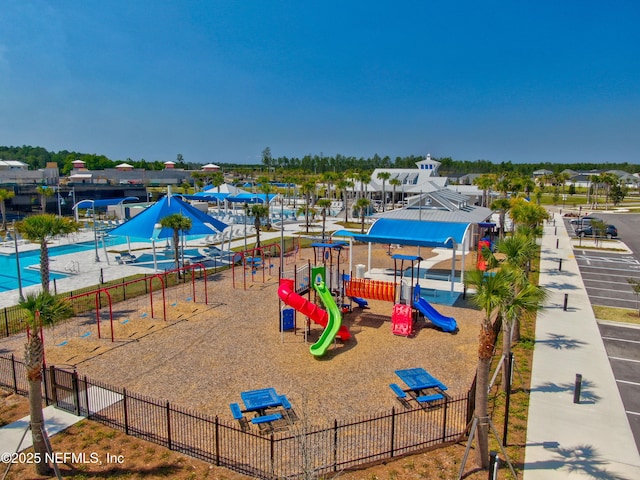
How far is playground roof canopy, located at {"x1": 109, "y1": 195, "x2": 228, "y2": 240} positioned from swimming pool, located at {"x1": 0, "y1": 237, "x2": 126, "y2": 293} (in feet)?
16.6

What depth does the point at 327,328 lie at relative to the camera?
673 inches

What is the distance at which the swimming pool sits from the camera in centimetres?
2859

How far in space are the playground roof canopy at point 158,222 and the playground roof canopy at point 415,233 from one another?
436 inches

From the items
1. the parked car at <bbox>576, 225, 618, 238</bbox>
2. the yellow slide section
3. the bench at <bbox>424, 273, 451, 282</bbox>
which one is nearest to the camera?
the yellow slide section

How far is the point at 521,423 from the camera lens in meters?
12.0

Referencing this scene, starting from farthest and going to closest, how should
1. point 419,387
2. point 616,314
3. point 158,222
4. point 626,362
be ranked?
point 158,222 < point 616,314 < point 626,362 < point 419,387

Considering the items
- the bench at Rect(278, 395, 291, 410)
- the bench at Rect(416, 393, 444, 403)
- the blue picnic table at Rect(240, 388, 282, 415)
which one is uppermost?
the blue picnic table at Rect(240, 388, 282, 415)

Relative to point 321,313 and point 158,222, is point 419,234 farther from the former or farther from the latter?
point 158,222

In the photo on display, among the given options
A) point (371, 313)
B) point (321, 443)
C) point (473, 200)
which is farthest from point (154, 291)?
point (473, 200)

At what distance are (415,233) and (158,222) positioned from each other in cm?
1747

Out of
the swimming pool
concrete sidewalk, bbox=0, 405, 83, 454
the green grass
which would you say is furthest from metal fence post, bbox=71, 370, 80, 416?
the green grass

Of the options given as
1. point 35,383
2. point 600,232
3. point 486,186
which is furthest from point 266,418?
point 486,186

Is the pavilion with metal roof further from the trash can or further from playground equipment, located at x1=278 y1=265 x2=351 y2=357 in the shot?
the trash can

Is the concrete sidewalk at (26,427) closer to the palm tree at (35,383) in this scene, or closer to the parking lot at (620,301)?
the palm tree at (35,383)
